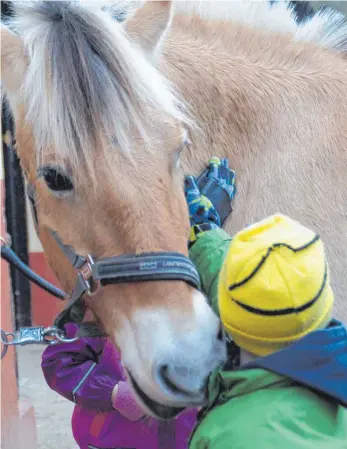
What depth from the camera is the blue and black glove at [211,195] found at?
1.90m

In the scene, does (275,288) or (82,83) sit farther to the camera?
(82,83)

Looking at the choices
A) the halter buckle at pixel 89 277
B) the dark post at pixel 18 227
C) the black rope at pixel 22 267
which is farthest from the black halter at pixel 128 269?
the dark post at pixel 18 227


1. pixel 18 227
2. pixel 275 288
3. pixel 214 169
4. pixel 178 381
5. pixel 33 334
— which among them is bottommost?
pixel 18 227

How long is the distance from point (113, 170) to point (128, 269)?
0.25 meters

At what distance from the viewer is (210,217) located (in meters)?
1.92

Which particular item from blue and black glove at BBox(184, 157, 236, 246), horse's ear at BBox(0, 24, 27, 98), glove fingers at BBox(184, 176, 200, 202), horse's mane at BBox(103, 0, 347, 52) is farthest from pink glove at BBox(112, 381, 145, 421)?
horse's mane at BBox(103, 0, 347, 52)

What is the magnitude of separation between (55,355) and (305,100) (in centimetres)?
124

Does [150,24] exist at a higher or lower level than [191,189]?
higher

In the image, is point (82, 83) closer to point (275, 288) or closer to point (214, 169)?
point (214, 169)

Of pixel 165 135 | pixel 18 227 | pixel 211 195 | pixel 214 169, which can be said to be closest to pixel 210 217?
pixel 211 195

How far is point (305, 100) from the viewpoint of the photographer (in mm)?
2162

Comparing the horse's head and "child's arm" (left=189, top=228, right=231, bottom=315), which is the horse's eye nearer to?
the horse's head

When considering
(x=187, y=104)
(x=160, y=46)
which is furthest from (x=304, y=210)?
(x=160, y=46)

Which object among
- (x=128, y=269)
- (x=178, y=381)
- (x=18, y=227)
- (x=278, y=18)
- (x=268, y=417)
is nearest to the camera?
(x=268, y=417)
